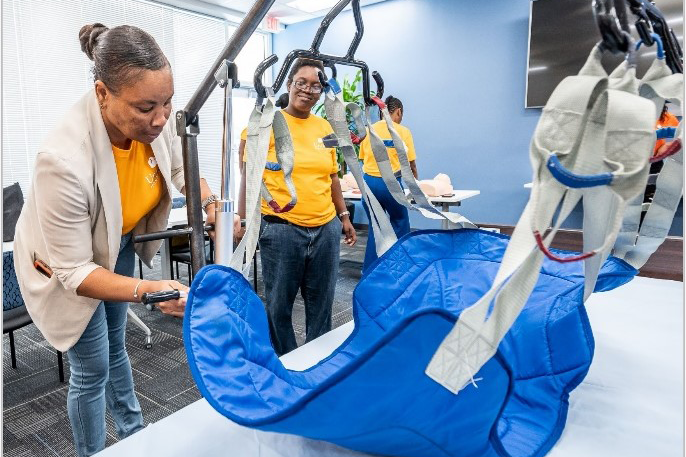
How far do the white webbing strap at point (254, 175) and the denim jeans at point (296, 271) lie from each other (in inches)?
37.3

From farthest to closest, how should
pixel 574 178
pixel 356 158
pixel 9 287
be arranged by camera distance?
pixel 9 287, pixel 356 158, pixel 574 178

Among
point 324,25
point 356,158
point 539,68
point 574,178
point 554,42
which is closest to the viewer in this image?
point 574,178

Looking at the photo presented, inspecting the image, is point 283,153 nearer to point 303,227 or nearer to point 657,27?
point 657,27

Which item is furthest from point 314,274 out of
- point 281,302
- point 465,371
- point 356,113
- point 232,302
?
point 465,371

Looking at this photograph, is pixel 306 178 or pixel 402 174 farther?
pixel 306 178

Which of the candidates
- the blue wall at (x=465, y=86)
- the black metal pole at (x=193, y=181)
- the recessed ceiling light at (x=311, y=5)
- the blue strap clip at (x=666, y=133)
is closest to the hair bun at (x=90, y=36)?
the black metal pole at (x=193, y=181)

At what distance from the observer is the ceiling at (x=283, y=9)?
5469 mm

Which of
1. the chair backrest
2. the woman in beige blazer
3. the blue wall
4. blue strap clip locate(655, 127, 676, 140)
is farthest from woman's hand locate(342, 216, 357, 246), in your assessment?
the blue wall

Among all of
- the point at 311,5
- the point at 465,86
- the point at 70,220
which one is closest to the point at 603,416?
the point at 70,220

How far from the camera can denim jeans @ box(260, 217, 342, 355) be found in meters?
1.77

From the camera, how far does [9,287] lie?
198 cm

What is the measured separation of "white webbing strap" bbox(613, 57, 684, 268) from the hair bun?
1173 millimetres

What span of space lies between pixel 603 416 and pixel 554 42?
4.58 meters

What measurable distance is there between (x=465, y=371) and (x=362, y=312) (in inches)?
22.4
